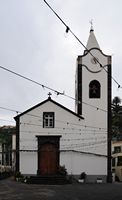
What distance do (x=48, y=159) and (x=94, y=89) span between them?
7.02 meters

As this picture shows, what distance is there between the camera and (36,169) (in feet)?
128

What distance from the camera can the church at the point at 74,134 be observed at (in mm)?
39406

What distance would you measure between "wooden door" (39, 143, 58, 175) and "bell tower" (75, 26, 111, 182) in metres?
3.64

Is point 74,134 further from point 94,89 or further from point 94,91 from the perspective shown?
point 94,89

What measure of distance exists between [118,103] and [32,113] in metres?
39.1

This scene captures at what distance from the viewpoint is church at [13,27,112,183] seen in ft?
129

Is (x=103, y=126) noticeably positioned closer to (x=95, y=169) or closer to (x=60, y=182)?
(x=95, y=169)

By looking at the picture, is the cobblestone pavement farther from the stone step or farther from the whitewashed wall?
the whitewashed wall

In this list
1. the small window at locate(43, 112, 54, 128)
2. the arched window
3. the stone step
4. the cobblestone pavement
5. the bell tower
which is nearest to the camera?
the cobblestone pavement

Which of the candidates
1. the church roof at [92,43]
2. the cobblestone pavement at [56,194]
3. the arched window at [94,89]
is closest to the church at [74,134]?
the arched window at [94,89]

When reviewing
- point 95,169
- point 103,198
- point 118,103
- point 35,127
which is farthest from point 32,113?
point 118,103

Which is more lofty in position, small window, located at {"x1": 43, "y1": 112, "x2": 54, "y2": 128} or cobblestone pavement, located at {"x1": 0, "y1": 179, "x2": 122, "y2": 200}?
small window, located at {"x1": 43, "y1": 112, "x2": 54, "y2": 128}

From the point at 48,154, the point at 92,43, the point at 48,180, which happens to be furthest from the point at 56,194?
the point at 92,43

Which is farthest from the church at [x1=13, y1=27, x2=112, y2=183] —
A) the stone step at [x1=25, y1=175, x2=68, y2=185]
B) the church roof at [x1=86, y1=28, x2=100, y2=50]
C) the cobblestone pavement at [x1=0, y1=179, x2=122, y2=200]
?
the cobblestone pavement at [x1=0, y1=179, x2=122, y2=200]
